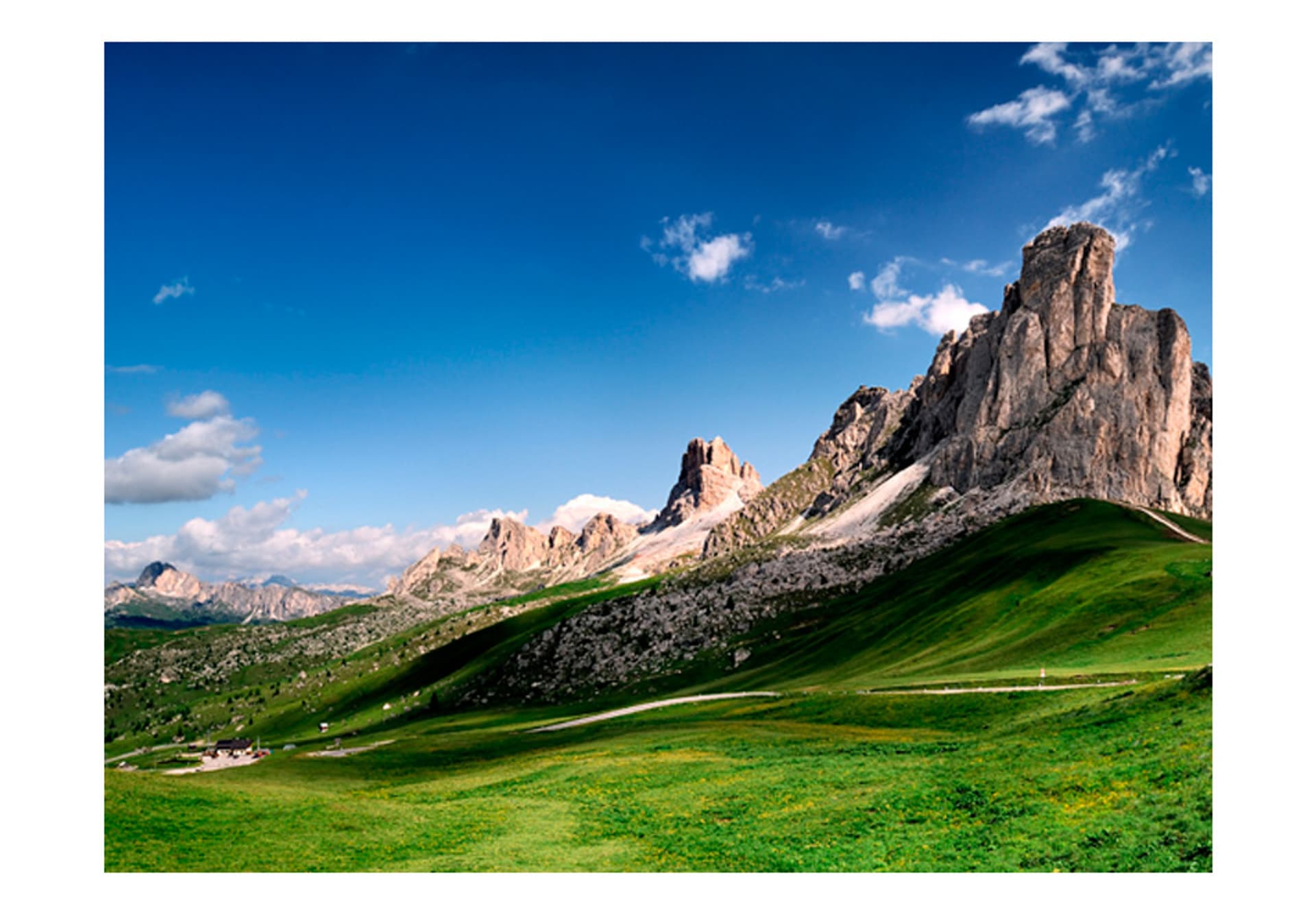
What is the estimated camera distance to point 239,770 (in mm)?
53500

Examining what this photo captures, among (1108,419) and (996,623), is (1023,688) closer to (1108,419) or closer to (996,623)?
(996,623)

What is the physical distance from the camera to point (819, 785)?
106 feet

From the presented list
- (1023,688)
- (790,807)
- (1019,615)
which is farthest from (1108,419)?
(790,807)

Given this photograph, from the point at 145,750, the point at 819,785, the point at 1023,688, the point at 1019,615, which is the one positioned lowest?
the point at 145,750

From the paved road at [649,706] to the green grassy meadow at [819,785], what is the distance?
3.63 meters

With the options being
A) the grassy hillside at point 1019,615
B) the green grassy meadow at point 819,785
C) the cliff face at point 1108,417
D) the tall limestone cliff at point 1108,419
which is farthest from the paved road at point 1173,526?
the green grassy meadow at point 819,785

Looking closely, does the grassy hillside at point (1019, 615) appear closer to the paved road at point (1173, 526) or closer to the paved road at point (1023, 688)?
the paved road at point (1173, 526)

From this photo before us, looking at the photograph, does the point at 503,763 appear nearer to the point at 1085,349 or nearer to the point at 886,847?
the point at 886,847

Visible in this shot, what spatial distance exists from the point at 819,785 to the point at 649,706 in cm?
5656

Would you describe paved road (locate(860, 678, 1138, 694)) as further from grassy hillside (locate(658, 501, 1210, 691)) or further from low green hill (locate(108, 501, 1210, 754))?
grassy hillside (locate(658, 501, 1210, 691))

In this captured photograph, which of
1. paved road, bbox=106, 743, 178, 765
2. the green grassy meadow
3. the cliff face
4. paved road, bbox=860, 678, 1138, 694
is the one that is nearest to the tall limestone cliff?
the cliff face

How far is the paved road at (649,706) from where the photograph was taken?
77.4 m
